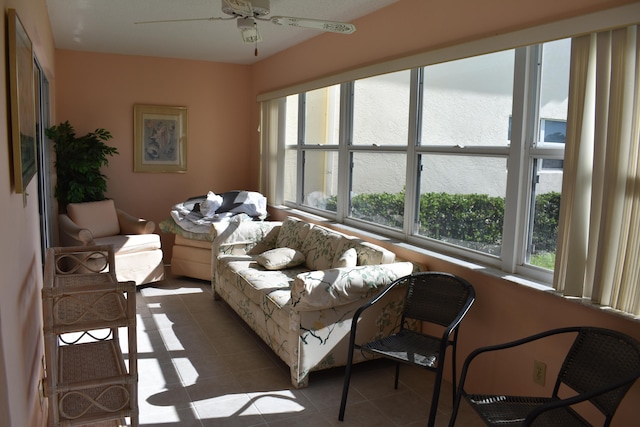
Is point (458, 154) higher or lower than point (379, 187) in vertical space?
higher

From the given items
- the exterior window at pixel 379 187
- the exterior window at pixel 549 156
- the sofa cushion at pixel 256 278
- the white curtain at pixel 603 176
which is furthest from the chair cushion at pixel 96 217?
the white curtain at pixel 603 176

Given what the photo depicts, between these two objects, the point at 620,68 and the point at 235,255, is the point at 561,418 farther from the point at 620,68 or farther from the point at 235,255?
the point at 235,255

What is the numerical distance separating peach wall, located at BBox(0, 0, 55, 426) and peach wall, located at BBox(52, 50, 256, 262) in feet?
11.9

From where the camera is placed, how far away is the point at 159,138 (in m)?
6.38

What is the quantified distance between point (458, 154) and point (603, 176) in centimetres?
121

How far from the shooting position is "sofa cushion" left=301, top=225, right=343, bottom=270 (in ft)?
13.6

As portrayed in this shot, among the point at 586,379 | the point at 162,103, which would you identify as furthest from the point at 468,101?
the point at 162,103

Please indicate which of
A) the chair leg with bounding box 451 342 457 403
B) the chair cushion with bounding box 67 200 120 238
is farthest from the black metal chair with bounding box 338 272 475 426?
the chair cushion with bounding box 67 200 120 238

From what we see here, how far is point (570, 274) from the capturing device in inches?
99.4

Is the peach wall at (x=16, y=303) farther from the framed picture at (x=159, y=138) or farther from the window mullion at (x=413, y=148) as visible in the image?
the framed picture at (x=159, y=138)

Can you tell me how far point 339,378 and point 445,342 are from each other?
1059 millimetres

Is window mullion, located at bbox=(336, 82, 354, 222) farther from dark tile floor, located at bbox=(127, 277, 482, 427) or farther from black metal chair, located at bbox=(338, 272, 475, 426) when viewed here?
black metal chair, located at bbox=(338, 272, 475, 426)

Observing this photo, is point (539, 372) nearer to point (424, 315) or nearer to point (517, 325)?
point (517, 325)

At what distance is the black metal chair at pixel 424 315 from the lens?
2809 millimetres
